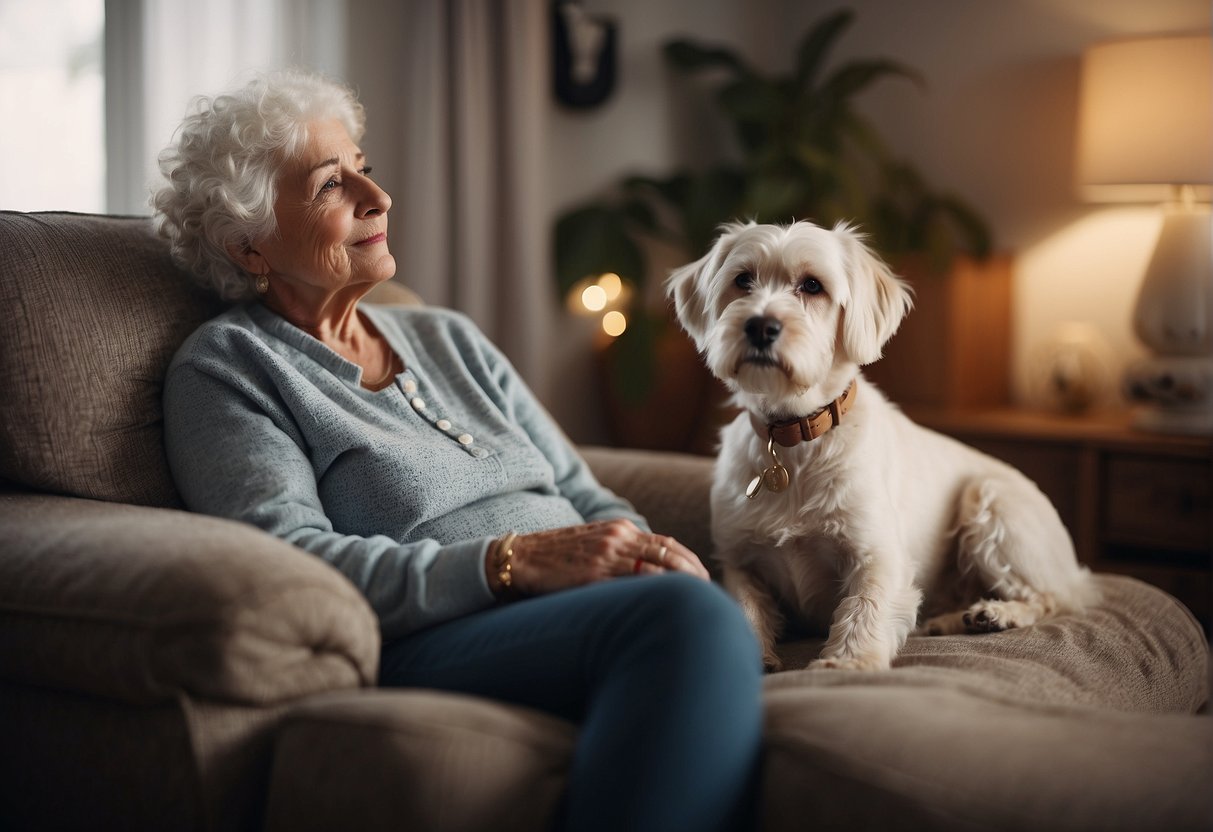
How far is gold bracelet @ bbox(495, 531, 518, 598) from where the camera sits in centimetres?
134

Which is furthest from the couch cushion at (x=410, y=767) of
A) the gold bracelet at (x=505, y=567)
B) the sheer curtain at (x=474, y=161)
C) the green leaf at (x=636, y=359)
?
the green leaf at (x=636, y=359)

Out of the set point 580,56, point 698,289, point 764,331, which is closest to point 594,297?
point 580,56

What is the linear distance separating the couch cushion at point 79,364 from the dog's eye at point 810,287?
935mm

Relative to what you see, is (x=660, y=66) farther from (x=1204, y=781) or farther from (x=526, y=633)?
(x=1204, y=781)

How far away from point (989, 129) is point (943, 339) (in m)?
0.90

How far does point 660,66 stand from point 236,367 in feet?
9.23

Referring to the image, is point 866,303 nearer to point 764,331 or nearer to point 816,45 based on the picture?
point 764,331

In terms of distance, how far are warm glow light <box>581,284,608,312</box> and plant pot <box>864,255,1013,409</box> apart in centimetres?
92

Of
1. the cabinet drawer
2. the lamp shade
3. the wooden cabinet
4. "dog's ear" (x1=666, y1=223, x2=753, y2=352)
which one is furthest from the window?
the cabinet drawer

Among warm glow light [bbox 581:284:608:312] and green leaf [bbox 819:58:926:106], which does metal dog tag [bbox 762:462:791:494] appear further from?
green leaf [bbox 819:58:926:106]

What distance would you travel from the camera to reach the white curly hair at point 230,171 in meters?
1.61

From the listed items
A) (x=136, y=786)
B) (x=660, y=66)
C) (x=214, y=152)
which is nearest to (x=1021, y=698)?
(x=136, y=786)

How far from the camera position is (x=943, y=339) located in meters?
3.38

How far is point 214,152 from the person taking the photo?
163 centimetres
